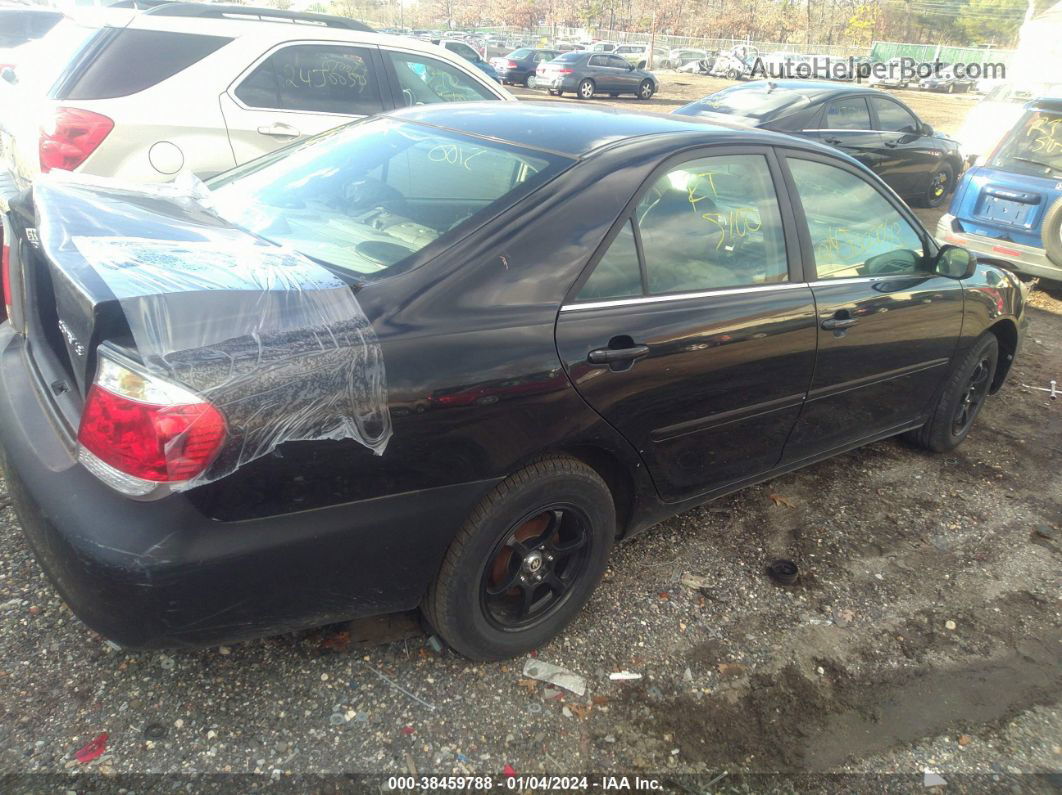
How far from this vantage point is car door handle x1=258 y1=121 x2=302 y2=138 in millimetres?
5148

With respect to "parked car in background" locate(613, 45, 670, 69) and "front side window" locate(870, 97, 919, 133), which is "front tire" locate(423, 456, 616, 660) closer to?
"front side window" locate(870, 97, 919, 133)

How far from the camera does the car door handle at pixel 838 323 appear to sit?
3.02m

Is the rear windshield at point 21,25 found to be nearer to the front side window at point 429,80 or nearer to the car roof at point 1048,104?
the front side window at point 429,80

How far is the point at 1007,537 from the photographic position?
3531mm

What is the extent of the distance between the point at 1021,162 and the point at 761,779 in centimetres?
696

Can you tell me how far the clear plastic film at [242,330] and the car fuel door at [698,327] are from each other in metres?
0.64

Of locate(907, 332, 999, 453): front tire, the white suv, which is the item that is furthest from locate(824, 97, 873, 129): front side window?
locate(907, 332, 999, 453): front tire

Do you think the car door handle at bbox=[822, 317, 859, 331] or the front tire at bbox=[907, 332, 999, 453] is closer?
the car door handle at bbox=[822, 317, 859, 331]

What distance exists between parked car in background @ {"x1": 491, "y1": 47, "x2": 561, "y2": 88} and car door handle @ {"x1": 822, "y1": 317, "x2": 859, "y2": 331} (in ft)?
84.2

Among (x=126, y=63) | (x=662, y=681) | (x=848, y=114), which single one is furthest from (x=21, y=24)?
(x=662, y=681)

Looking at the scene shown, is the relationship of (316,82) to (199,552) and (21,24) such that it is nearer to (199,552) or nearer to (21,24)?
(199,552)

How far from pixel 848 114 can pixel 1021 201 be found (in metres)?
3.34

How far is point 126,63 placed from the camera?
4652mm

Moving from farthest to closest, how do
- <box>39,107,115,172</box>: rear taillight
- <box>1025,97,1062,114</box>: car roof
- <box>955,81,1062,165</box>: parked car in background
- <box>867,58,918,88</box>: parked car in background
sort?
<box>867,58,918,88</box>: parked car in background, <box>955,81,1062,165</box>: parked car in background, <box>1025,97,1062,114</box>: car roof, <box>39,107,115,172</box>: rear taillight
